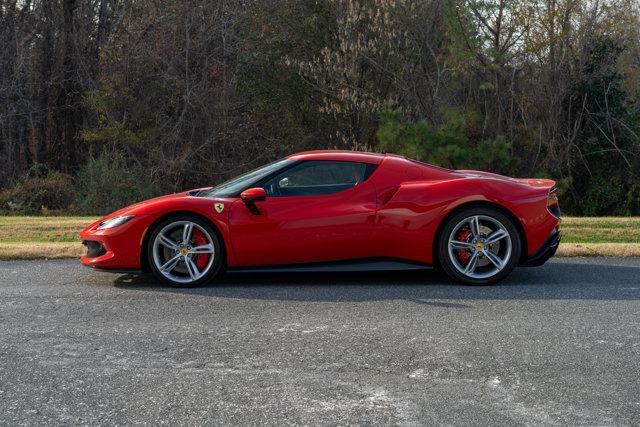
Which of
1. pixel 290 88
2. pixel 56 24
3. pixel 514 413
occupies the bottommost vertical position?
pixel 514 413

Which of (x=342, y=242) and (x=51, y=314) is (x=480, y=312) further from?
(x=51, y=314)

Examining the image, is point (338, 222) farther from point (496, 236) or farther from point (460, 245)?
point (496, 236)

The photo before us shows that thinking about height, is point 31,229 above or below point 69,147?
below

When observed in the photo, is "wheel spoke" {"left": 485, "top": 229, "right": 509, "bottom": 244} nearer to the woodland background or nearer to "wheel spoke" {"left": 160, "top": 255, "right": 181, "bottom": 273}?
"wheel spoke" {"left": 160, "top": 255, "right": 181, "bottom": 273}

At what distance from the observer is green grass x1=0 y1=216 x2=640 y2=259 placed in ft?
31.7

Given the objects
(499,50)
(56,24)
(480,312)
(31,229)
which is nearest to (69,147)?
(56,24)

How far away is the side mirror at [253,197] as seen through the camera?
7.61 meters

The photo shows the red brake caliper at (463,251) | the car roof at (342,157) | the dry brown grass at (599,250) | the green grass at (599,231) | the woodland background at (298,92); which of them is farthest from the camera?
the woodland background at (298,92)

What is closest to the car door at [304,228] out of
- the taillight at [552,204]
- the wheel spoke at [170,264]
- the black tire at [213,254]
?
the black tire at [213,254]

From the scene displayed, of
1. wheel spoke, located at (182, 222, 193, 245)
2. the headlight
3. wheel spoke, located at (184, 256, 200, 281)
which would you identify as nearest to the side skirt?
wheel spoke, located at (184, 256, 200, 281)

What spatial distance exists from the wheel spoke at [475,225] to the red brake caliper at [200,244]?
2.38 metres

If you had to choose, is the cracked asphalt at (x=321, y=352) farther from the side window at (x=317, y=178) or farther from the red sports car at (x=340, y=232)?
the side window at (x=317, y=178)

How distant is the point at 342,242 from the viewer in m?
7.58

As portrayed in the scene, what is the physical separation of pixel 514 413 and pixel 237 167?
1762cm
